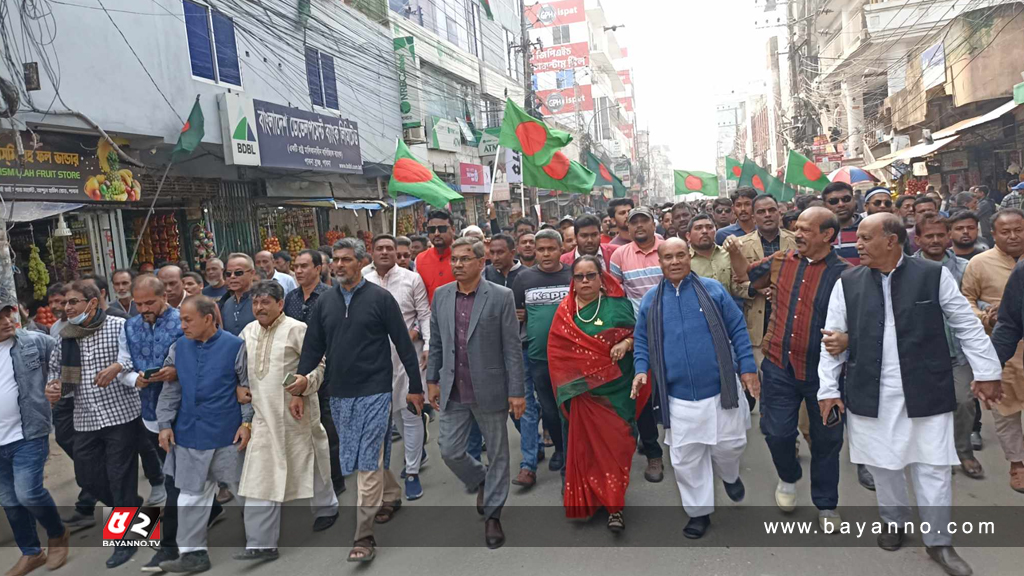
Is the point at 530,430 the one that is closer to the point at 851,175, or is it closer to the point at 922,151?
the point at 851,175

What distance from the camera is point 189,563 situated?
412 cm

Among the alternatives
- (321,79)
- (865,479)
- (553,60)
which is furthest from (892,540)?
(553,60)

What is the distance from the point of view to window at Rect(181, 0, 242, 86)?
440 inches

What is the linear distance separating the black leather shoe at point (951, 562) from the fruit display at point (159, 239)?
35.9ft

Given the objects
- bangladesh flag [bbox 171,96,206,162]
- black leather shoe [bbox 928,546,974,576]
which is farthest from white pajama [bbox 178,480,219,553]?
bangladesh flag [bbox 171,96,206,162]

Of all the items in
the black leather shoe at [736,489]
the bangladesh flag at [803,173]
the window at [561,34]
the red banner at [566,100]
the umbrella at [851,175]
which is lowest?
the black leather shoe at [736,489]

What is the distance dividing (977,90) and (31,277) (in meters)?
17.9

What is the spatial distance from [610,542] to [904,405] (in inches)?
68.7

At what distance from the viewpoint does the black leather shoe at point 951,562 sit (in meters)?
3.37

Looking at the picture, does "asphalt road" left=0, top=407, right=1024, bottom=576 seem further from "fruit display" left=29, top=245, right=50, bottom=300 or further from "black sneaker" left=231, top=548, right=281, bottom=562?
"fruit display" left=29, top=245, right=50, bottom=300

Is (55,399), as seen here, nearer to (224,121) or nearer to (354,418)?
(354,418)

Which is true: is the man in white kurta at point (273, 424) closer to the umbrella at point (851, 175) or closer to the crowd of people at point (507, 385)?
the crowd of people at point (507, 385)

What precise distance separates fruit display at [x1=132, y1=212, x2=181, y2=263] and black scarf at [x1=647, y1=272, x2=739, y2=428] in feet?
31.0

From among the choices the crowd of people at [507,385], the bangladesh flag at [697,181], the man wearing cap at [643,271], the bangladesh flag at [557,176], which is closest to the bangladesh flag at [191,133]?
the bangladesh flag at [557,176]
